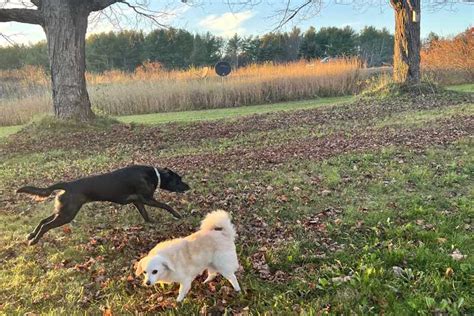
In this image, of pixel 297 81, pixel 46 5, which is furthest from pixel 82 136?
pixel 297 81

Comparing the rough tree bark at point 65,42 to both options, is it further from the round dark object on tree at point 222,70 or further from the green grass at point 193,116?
the round dark object on tree at point 222,70

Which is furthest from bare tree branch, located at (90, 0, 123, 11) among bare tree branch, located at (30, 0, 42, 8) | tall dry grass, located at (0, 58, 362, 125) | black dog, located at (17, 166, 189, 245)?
black dog, located at (17, 166, 189, 245)

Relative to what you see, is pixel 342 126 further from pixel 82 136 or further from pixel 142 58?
pixel 142 58

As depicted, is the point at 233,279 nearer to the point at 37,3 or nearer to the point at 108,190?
the point at 108,190

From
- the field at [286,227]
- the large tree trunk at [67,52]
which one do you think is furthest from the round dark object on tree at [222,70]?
the field at [286,227]

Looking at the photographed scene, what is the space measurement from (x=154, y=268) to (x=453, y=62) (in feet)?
83.3

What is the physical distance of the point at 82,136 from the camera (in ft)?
37.0

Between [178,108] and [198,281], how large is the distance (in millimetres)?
16658

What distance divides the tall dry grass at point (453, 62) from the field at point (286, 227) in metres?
16.3

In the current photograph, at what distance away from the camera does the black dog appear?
4469 millimetres

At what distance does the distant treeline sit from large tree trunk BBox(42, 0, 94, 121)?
32054mm

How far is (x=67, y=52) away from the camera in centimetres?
1183

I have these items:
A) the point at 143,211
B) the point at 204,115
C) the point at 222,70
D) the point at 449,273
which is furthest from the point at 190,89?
the point at 449,273

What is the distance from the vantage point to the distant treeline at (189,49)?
4447cm
